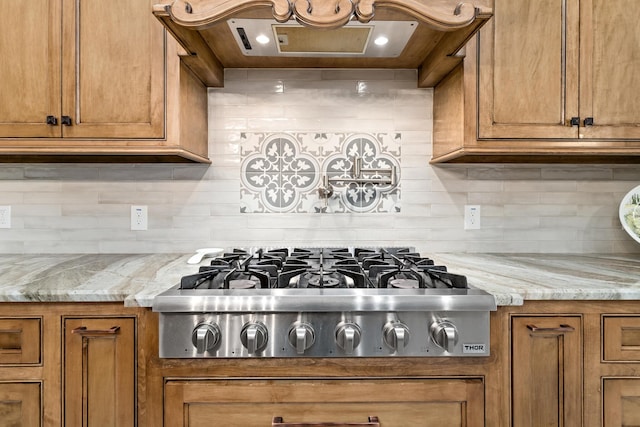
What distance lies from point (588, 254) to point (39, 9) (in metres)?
2.53

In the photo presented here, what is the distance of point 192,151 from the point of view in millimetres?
1597

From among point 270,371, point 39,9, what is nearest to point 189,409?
point 270,371

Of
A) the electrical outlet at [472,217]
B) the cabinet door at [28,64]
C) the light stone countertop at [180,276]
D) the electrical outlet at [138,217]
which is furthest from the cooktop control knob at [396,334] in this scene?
the cabinet door at [28,64]

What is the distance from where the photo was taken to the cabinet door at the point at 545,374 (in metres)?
1.07

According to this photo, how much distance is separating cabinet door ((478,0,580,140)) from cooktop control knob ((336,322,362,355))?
91 centimetres

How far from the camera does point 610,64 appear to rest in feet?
4.82

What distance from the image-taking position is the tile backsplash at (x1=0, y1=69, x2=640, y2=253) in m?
1.79

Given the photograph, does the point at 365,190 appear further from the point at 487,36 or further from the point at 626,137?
the point at 626,137

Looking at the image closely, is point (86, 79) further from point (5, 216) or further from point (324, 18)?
point (324, 18)

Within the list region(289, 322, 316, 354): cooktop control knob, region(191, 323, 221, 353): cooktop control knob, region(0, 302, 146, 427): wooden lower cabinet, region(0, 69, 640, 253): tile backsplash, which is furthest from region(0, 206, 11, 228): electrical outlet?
region(289, 322, 316, 354): cooktop control knob

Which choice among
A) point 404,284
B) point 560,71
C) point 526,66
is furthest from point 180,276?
point 560,71

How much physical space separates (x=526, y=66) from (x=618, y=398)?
115 centimetres

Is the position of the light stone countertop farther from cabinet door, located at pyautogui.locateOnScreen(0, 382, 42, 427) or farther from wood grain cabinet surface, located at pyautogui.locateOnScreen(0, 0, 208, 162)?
wood grain cabinet surface, located at pyautogui.locateOnScreen(0, 0, 208, 162)

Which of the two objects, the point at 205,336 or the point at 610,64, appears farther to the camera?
the point at 610,64
